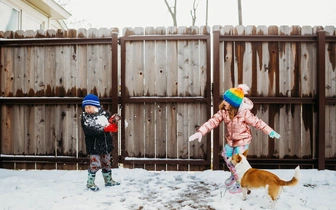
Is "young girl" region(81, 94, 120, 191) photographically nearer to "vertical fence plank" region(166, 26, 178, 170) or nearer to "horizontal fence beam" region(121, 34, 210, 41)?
"vertical fence plank" region(166, 26, 178, 170)

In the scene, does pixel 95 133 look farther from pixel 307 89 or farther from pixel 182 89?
pixel 307 89

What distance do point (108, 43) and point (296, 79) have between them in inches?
136

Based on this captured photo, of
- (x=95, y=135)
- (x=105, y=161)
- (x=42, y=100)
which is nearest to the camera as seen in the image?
(x=95, y=135)

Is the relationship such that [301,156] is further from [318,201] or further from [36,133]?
[36,133]

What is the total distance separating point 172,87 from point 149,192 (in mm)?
1981

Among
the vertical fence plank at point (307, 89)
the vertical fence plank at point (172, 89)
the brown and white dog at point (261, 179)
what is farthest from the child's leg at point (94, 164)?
the vertical fence plank at point (307, 89)

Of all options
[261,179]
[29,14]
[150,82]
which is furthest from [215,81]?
[29,14]

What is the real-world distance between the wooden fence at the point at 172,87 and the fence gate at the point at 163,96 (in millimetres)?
18

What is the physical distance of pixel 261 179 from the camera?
3.68 meters

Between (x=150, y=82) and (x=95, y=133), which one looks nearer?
(x=95, y=133)

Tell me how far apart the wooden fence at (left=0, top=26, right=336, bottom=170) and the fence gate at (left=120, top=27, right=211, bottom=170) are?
0.06ft

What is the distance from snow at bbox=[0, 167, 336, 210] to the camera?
3906mm

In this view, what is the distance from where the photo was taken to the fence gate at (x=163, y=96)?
5.56 meters

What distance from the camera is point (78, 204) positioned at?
12.9ft
